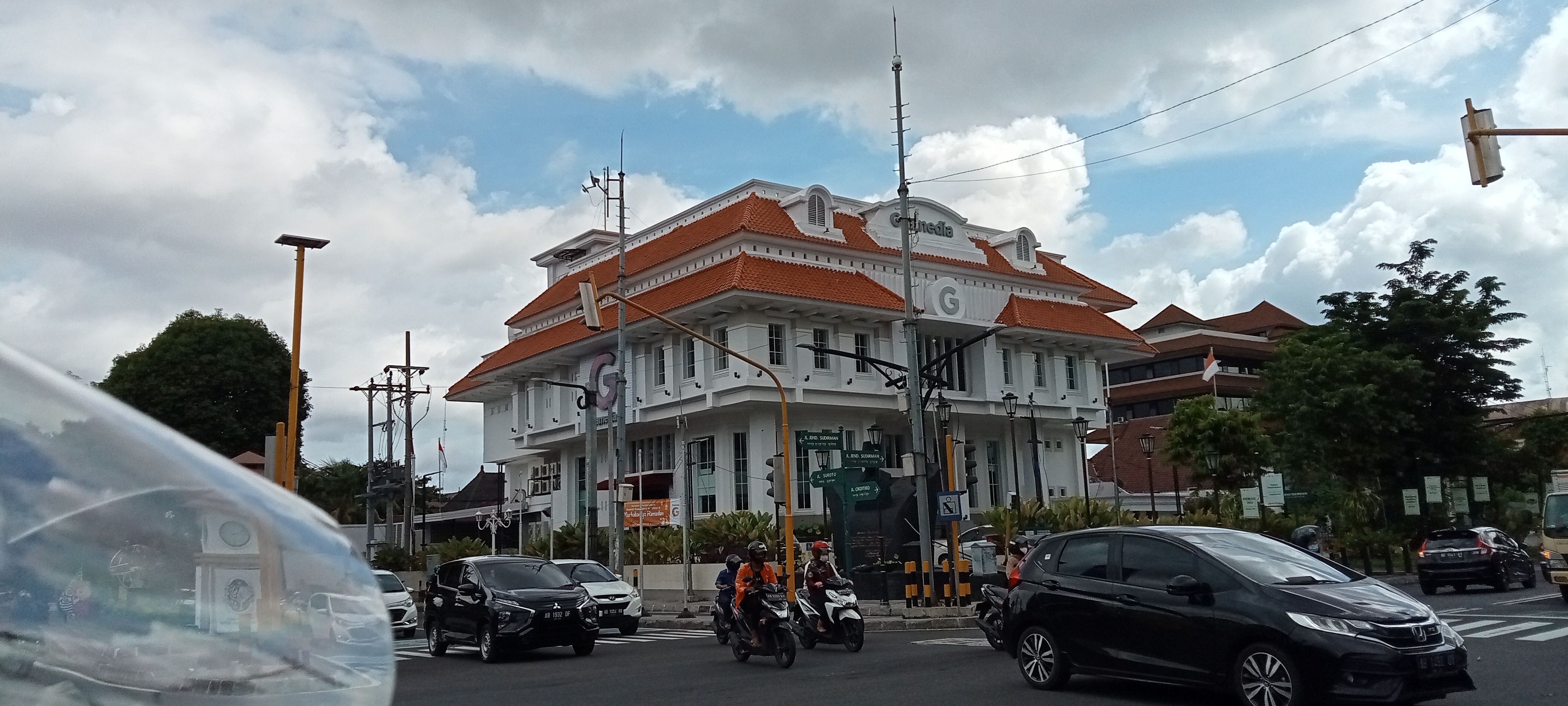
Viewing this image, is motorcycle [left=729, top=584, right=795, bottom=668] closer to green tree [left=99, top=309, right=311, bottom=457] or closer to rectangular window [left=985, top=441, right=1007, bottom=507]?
rectangular window [left=985, top=441, right=1007, bottom=507]

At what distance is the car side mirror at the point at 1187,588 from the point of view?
949 centimetres

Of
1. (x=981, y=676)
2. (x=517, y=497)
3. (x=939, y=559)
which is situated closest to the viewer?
(x=981, y=676)

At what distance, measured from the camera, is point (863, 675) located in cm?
1318

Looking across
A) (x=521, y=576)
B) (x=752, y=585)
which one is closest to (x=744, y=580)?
(x=752, y=585)

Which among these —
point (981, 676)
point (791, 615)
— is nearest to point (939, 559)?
point (791, 615)

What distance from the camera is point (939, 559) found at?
25.8 meters

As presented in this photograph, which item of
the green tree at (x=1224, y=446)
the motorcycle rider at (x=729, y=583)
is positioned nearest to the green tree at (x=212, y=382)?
the green tree at (x=1224, y=446)

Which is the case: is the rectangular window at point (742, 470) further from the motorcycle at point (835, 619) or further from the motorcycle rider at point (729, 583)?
the motorcycle at point (835, 619)

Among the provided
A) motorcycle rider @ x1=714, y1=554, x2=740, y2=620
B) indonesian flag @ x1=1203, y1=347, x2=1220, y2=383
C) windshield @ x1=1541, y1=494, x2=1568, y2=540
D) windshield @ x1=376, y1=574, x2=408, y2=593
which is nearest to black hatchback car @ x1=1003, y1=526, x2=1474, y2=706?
motorcycle rider @ x1=714, y1=554, x2=740, y2=620

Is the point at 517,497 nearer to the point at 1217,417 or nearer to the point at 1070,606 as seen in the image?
the point at 1217,417

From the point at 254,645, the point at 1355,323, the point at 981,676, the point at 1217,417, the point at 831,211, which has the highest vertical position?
the point at 831,211

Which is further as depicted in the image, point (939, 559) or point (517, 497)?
point (517, 497)

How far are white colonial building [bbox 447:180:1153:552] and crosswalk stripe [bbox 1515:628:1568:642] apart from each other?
73.4 ft

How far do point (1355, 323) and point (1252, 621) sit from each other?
130 ft
